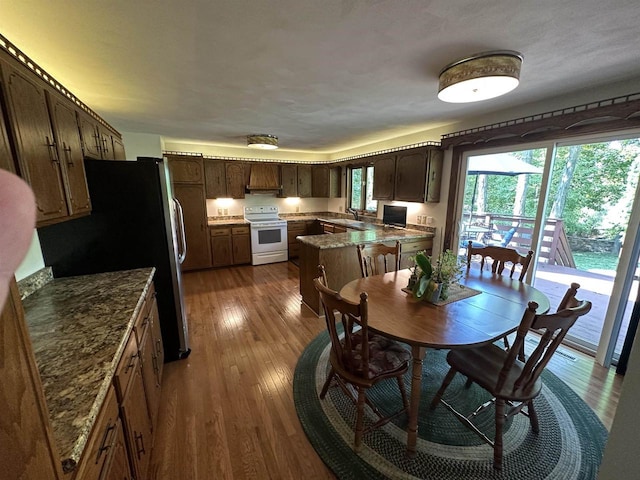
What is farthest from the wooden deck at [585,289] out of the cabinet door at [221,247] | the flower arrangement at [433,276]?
the cabinet door at [221,247]

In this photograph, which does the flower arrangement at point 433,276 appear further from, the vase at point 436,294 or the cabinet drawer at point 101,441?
the cabinet drawer at point 101,441

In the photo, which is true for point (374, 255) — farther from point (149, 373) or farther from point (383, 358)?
point (149, 373)

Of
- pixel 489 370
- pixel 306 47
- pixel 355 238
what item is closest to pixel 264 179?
pixel 355 238

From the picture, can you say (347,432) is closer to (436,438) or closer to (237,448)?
(436,438)

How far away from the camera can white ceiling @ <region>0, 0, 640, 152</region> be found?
1.27 m

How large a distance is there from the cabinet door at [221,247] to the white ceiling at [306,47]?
2.65 meters

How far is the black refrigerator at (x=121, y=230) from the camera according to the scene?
1997mm

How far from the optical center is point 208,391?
2.04 m

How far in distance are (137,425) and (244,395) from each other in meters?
0.85

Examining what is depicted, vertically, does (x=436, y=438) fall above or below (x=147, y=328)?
below

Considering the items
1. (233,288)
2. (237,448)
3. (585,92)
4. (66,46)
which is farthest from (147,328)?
(585,92)

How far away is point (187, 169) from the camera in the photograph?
4711 mm

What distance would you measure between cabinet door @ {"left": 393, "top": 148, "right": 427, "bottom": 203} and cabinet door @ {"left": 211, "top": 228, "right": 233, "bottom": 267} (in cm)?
325

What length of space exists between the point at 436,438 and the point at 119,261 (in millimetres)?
2673
